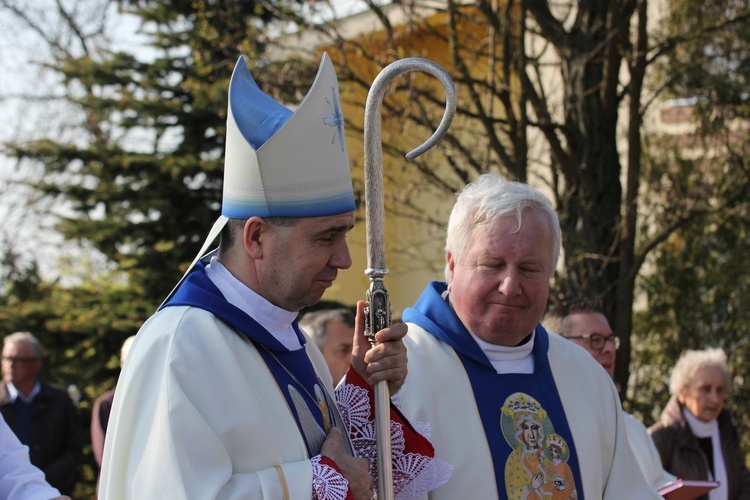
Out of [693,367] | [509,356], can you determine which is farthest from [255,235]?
[693,367]

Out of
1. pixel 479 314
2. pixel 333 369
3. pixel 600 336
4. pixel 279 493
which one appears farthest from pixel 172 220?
pixel 279 493

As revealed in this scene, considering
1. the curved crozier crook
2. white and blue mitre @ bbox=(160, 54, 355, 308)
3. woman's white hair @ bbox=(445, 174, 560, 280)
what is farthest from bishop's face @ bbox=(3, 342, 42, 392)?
the curved crozier crook

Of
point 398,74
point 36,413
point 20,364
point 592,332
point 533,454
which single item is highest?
point 398,74

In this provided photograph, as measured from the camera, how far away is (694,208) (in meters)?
8.20

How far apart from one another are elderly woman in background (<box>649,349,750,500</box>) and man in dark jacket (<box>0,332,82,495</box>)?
4.71 m

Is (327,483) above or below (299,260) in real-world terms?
below

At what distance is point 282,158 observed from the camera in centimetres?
279

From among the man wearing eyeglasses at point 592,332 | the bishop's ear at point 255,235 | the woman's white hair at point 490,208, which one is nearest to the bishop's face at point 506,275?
the woman's white hair at point 490,208

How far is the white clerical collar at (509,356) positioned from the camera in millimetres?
3732

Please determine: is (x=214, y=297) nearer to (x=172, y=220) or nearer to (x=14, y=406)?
(x=14, y=406)

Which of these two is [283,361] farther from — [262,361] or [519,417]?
[519,417]

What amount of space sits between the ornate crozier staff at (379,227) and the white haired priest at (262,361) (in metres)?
0.06

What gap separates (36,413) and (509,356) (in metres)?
5.64

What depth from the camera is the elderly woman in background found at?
6418 millimetres
